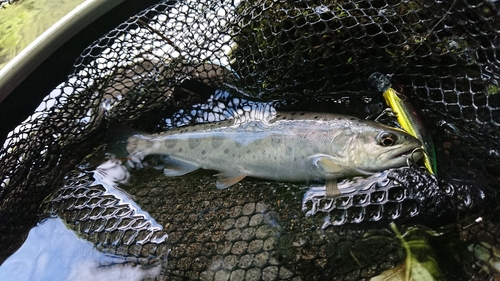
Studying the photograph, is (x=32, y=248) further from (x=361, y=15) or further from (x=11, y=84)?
(x=361, y=15)

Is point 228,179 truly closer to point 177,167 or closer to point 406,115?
point 177,167

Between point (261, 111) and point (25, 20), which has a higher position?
point (25, 20)

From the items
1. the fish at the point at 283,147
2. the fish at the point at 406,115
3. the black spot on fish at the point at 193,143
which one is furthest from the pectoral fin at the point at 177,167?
the fish at the point at 406,115

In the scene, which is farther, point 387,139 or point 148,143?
point 148,143

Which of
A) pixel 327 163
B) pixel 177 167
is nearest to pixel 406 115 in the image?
pixel 327 163

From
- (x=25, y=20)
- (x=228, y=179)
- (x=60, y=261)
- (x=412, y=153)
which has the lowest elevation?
(x=60, y=261)

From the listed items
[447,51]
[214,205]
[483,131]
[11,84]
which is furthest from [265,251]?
[11,84]

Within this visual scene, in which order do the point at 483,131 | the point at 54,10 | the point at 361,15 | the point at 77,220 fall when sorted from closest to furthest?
the point at 483,131 → the point at 361,15 → the point at 77,220 → the point at 54,10
